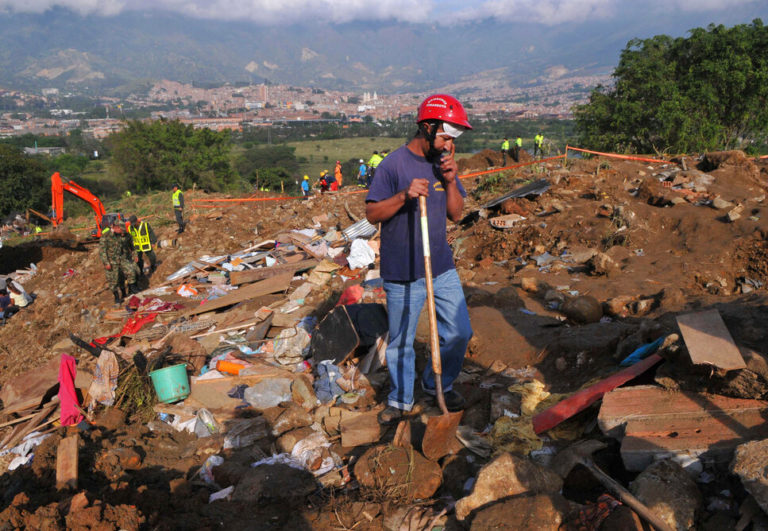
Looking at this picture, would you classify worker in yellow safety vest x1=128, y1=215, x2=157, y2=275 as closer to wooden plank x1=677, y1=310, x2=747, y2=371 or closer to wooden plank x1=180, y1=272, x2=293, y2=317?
wooden plank x1=180, y1=272, x2=293, y2=317

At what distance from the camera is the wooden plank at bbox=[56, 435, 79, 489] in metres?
3.04

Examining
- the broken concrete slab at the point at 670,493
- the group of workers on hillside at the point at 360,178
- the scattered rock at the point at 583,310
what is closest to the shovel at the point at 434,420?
the broken concrete slab at the point at 670,493

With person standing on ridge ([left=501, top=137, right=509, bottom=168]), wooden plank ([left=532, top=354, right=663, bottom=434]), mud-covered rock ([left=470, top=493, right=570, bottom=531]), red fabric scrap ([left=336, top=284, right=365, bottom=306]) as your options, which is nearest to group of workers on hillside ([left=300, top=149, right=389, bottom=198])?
person standing on ridge ([left=501, top=137, right=509, bottom=168])

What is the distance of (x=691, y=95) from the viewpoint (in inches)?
889

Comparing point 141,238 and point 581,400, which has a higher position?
point 581,400

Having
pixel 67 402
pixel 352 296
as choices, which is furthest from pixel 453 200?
pixel 67 402

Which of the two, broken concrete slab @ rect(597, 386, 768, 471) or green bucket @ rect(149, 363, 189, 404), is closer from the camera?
broken concrete slab @ rect(597, 386, 768, 471)

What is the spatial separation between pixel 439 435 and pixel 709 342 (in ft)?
4.74

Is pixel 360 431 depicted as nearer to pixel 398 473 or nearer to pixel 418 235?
pixel 398 473

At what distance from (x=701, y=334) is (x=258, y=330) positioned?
13.9 feet

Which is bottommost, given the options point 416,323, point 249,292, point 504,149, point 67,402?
point 249,292

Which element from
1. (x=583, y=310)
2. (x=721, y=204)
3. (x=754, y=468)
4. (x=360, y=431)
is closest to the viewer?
(x=754, y=468)

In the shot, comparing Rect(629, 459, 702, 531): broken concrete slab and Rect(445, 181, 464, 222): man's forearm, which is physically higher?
Rect(445, 181, 464, 222): man's forearm

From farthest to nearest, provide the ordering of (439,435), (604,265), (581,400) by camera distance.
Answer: (604,265) < (581,400) < (439,435)
